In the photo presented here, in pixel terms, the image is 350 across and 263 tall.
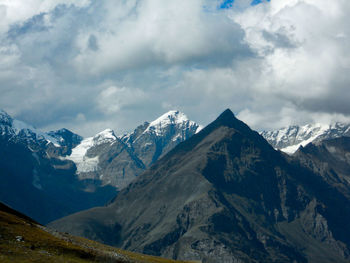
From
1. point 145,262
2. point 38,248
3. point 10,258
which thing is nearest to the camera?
point 10,258

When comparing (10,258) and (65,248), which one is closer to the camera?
(10,258)

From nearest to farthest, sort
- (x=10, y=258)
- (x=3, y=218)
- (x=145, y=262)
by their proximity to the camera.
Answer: (x=10, y=258)
(x=3, y=218)
(x=145, y=262)

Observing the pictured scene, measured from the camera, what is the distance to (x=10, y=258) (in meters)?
83.2

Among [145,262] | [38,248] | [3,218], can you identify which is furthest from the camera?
[145,262]

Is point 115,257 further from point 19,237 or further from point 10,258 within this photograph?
point 10,258

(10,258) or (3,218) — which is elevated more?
(3,218)

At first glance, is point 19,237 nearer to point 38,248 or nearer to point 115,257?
point 38,248

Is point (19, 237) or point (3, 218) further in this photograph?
point (3, 218)

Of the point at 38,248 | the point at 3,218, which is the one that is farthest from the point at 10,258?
the point at 3,218

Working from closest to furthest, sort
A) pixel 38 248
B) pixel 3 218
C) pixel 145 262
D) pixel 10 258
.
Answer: pixel 10 258, pixel 38 248, pixel 3 218, pixel 145 262

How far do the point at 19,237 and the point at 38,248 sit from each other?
17.4 feet

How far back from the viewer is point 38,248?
9369cm

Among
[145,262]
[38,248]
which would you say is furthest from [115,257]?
[38,248]

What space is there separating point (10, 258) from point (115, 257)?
31.9 meters
